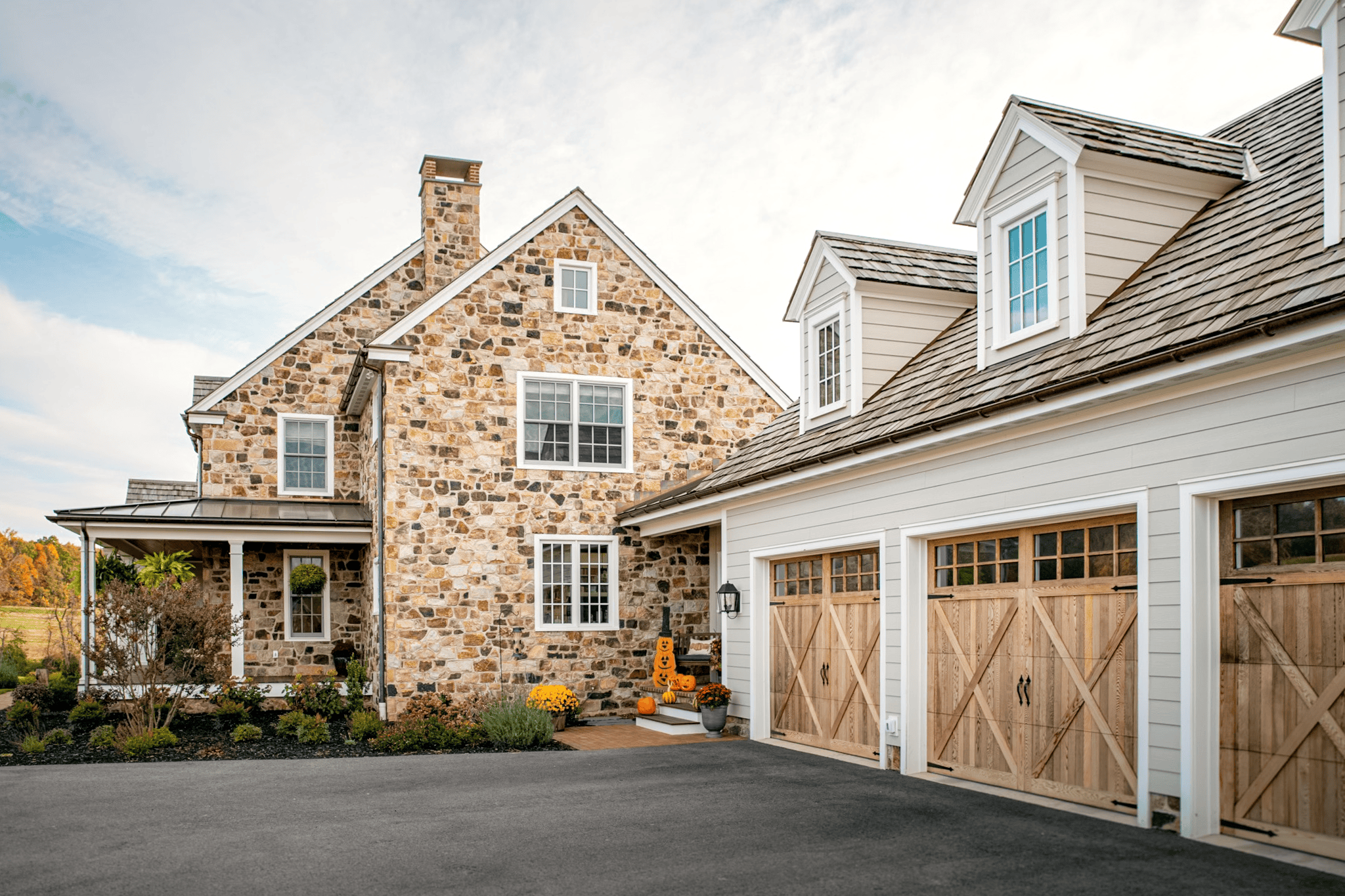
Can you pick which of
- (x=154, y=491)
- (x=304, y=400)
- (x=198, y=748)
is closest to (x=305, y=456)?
(x=304, y=400)

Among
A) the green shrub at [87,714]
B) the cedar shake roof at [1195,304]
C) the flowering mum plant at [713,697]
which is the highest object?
the cedar shake roof at [1195,304]

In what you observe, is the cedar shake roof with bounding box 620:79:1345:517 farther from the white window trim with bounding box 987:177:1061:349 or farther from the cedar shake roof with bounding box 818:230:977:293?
the cedar shake roof with bounding box 818:230:977:293

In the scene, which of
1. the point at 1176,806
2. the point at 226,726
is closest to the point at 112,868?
the point at 1176,806

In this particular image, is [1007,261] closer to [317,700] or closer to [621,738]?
[621,738]

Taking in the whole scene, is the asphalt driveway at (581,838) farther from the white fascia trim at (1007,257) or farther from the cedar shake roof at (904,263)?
the cedar shake roof at (904,263)

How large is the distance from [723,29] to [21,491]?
2431 cm

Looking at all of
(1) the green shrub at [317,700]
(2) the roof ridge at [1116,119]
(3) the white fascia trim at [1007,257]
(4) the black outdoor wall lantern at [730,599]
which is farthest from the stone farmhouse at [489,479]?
(2) the roof ridge at [1116,119]

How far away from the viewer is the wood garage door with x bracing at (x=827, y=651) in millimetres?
11078

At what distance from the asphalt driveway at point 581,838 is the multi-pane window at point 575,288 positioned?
28.6ft

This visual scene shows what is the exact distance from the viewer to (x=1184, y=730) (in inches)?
266

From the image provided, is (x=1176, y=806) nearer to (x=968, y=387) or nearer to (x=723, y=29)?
(x=968, y=387)

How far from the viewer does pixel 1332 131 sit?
6.68 meters

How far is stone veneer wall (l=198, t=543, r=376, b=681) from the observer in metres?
19.2

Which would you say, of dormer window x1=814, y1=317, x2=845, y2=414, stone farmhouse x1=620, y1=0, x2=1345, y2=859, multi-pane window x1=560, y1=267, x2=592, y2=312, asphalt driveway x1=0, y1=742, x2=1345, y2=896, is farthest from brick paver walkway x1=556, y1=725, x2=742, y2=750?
multi-pane window x1=560, y1=267, x2=592, y2=312
